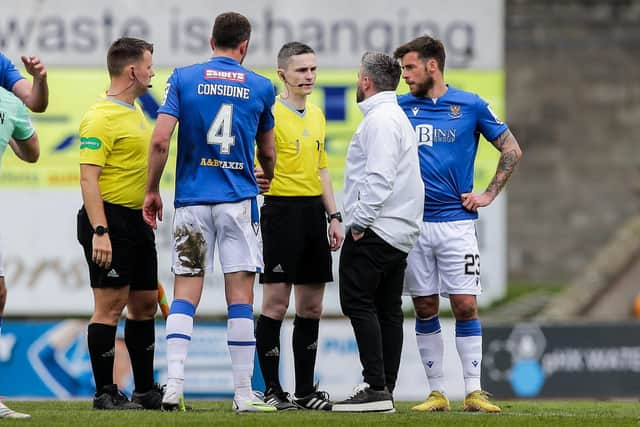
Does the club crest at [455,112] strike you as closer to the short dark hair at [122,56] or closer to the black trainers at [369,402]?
the black trainers at [369,402]

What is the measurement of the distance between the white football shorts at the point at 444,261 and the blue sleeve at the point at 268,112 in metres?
1.18

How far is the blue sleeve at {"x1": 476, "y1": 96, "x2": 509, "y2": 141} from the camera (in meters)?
8.45

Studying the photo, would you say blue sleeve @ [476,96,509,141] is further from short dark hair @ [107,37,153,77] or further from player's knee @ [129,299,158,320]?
player's knee @ [129,299,158,320]

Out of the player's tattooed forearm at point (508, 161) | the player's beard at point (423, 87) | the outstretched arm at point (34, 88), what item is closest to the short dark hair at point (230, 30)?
the outstretched arm at point (34, 88)

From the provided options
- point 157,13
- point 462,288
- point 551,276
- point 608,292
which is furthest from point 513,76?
point 462,288

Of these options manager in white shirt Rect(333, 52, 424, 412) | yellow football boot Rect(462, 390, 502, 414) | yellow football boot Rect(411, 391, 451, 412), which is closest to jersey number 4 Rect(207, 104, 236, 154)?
manager in white shirt Rect(333, 52, 424, 412)

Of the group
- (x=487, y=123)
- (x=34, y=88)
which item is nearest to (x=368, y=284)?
(x=487, y=123)

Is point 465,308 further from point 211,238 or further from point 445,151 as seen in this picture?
point 211,238

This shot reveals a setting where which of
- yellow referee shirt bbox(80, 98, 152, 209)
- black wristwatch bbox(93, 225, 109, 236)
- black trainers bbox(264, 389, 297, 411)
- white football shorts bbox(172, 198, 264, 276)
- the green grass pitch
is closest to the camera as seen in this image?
the green grass pitch

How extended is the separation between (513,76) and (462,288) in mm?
12852

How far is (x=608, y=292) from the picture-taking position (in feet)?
57.1

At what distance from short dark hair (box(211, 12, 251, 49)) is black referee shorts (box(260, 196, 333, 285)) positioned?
1200 millimetres

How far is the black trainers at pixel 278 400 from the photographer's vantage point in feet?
26.8

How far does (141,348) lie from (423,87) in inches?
92.4
